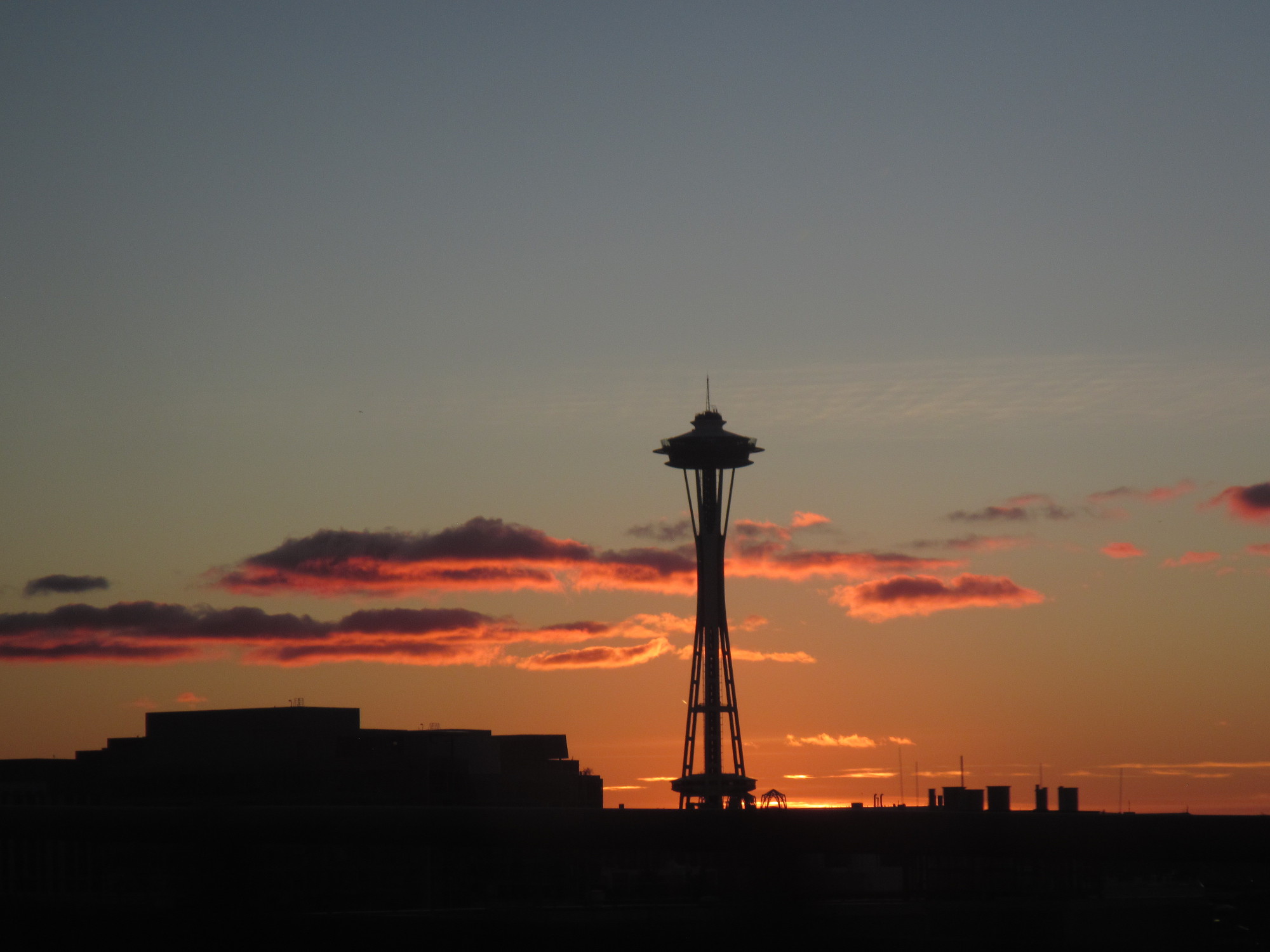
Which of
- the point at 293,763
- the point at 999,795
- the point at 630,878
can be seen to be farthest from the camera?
the point at 293,763

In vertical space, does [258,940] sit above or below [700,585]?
below

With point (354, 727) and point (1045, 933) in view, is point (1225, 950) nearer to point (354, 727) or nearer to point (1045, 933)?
point (1045, 933)

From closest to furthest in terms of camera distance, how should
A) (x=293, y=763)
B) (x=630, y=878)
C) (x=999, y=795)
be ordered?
(x=630, y=878) < (x=999, y=795) < (x=293, y=763)

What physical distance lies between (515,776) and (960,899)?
486 feet

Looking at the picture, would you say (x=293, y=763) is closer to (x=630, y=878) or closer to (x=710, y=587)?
(x=710, y=587)

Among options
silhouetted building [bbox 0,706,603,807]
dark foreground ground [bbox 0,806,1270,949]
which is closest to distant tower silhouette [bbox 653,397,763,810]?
silhouetted building [bbox 0,706,603,807]

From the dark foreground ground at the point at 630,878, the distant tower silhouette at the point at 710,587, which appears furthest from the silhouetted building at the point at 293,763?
the dark foreground ground at the point at 630,878

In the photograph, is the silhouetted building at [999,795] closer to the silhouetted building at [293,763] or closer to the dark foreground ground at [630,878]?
the silhouetted building at [293,763]

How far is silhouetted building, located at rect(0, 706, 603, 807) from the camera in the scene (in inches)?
4857

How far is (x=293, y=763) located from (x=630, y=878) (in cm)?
12899

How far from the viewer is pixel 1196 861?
24.3 feet

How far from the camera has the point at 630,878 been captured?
26.5 feet

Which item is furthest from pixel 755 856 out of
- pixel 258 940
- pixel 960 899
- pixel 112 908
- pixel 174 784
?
pixel 174 784

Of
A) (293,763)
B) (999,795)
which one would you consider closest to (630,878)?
(999,795)
